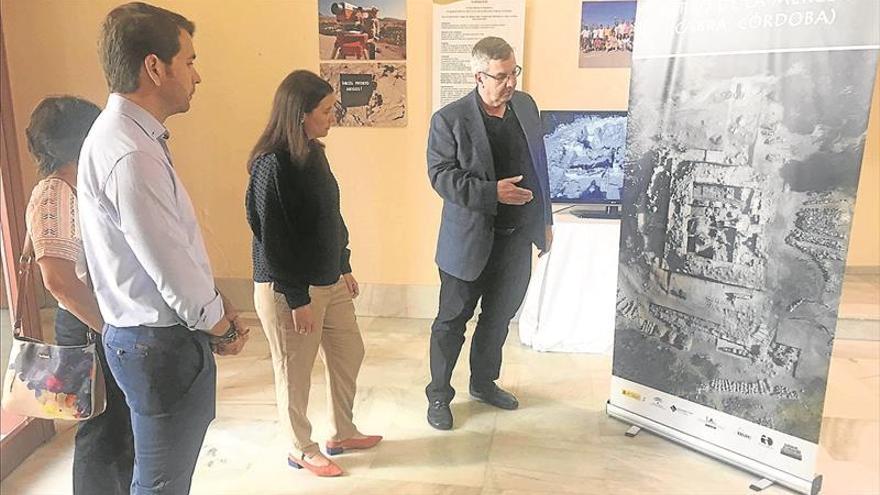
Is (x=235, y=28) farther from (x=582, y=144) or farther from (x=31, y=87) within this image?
(x=582, y=144)

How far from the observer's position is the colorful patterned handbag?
5.16ft

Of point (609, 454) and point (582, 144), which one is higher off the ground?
point (582, 144)

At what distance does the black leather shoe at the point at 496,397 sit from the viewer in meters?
2.70

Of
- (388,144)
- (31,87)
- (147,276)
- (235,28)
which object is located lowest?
(147,276)

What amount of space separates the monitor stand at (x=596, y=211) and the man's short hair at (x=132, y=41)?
2198mm

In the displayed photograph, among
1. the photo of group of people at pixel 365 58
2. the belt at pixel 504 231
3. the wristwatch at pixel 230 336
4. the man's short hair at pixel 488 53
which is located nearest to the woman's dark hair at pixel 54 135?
the wristwatch at pixel 230 336

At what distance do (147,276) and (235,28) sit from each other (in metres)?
2.22

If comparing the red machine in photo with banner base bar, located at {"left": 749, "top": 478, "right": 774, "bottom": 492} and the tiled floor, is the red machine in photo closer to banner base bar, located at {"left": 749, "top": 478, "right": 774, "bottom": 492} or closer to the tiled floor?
the tiled floor

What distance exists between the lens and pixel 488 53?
2207mm

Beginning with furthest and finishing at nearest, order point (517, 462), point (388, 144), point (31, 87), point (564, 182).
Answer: point (388, 144) → point (564, 182) → point (31, 87) → point (517, 462)

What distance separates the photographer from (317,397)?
9.20ft

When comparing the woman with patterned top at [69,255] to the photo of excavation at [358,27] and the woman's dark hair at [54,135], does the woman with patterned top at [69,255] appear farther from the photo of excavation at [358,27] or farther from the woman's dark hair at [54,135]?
the photo of excavation at [358,27]

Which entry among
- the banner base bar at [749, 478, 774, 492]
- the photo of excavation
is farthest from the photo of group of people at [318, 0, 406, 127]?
the banner base bar at [749, 478, 774, 492]

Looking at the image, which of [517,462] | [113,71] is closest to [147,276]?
[113,71]
